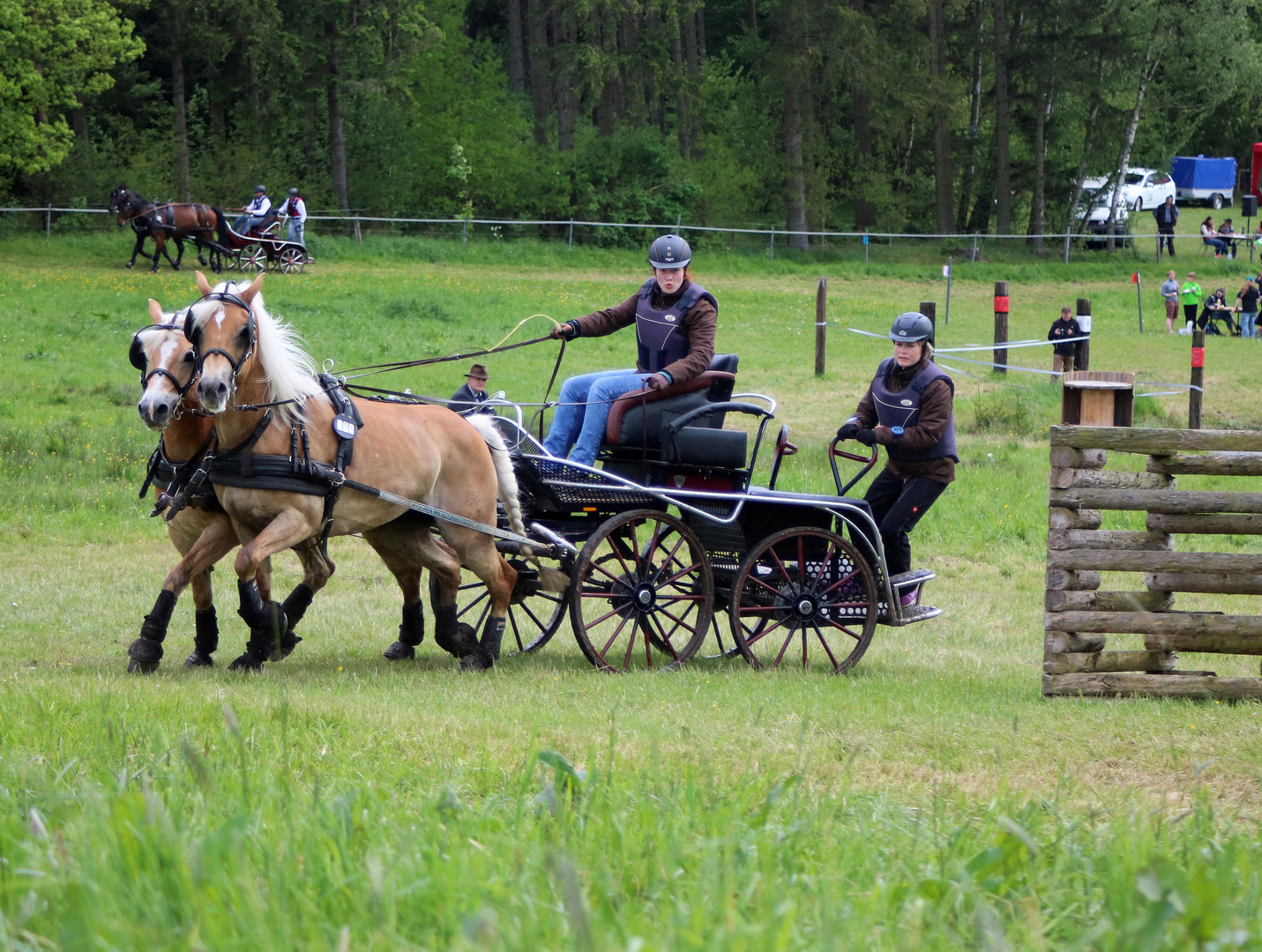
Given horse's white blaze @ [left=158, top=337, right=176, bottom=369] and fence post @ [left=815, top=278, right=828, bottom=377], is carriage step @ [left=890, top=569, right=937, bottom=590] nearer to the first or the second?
horse's white blaze @ [left=158, top=337, right=176, bottom=369]

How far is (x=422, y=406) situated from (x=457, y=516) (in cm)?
74

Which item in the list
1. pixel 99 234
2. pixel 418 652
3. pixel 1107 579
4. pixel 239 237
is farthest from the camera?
pixel 99 234

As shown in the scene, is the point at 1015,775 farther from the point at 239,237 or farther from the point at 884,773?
the point at 239,237

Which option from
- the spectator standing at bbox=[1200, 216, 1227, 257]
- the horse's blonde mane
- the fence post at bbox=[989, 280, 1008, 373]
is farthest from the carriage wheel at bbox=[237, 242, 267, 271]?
the spectator standing at bbox=[1200, 216, 1227, 257]

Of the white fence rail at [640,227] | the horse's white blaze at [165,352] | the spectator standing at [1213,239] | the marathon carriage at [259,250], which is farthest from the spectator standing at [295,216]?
the spectator standing at [1213,239]

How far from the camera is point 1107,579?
1201 centimetres

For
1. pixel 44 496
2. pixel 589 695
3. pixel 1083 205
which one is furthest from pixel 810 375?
pixel 1083 205

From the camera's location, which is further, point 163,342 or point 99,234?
point 99,234

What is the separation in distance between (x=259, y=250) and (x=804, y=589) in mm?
23772

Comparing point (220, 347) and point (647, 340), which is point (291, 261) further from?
point (220, 347)

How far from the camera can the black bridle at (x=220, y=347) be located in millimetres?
6727

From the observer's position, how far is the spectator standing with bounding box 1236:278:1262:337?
1193 inches

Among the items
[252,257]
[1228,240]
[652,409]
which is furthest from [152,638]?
[1228,240]

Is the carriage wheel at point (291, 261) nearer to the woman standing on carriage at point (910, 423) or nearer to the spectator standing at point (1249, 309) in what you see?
the spectator standing at point (1249, 309)
